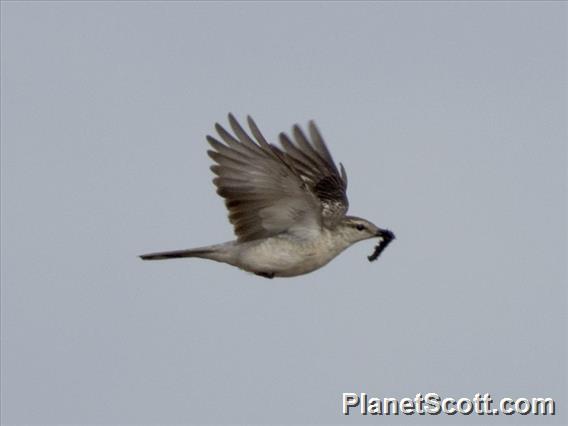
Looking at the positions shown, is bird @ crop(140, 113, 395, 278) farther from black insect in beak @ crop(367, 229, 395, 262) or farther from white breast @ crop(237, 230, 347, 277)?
black insect in beak @ crop(367, 229, 395, 262)

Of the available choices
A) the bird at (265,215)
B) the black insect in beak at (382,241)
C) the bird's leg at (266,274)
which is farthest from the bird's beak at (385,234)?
the bird's leg at (266,274)

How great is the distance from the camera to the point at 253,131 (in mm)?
20141

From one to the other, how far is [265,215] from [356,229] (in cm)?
138

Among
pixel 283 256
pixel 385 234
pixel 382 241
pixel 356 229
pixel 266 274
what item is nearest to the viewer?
pixel 283 256

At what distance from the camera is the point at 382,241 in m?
21.9

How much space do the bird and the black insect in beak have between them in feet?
2.94

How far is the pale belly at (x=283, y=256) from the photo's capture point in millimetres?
20078

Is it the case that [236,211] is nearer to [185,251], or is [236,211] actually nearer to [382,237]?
[185,251]

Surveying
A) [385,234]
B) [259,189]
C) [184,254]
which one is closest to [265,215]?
[259,189]

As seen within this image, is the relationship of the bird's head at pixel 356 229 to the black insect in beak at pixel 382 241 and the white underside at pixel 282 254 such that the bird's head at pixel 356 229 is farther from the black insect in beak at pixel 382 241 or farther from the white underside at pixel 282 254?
the white underside at pixel 282 254

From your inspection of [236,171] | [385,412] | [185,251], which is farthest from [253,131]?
[385,412]

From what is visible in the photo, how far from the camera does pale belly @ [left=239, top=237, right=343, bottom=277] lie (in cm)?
2008

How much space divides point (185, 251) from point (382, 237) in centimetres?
285

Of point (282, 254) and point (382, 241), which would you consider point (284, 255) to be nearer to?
point (282, 254)
